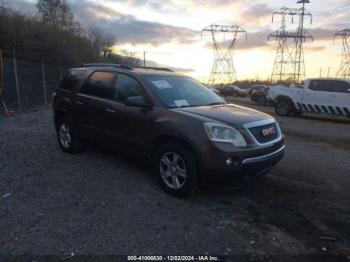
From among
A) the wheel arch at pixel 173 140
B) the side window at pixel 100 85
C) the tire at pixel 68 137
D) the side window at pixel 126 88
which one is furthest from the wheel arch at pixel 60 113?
the wheel arch at pixel 173 140

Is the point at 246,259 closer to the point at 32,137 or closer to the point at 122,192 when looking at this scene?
the point at 122,192

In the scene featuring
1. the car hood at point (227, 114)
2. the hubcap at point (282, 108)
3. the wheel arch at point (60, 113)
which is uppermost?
the car hood at point (227, 114)

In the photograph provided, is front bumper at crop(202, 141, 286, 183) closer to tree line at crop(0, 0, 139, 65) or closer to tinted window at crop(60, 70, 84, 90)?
tinted window at crop(60, 70, 84, 90)

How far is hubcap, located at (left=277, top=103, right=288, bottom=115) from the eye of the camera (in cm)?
1759

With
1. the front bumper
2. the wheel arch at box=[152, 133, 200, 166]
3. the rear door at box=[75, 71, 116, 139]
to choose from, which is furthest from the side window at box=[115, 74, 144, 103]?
the front bumper

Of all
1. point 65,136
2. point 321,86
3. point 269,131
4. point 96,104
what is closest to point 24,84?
point 65,136

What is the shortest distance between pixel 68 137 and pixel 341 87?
41.4 ft

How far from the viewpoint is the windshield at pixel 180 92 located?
18.1 feet

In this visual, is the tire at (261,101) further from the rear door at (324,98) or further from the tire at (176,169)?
the tire at (176,169)

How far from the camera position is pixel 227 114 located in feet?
17.0

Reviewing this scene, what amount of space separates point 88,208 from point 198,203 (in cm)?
145

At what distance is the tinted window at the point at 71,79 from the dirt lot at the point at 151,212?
138 cm

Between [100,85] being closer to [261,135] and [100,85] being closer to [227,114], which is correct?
[227,114]

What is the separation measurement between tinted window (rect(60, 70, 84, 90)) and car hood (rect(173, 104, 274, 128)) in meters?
2.75
